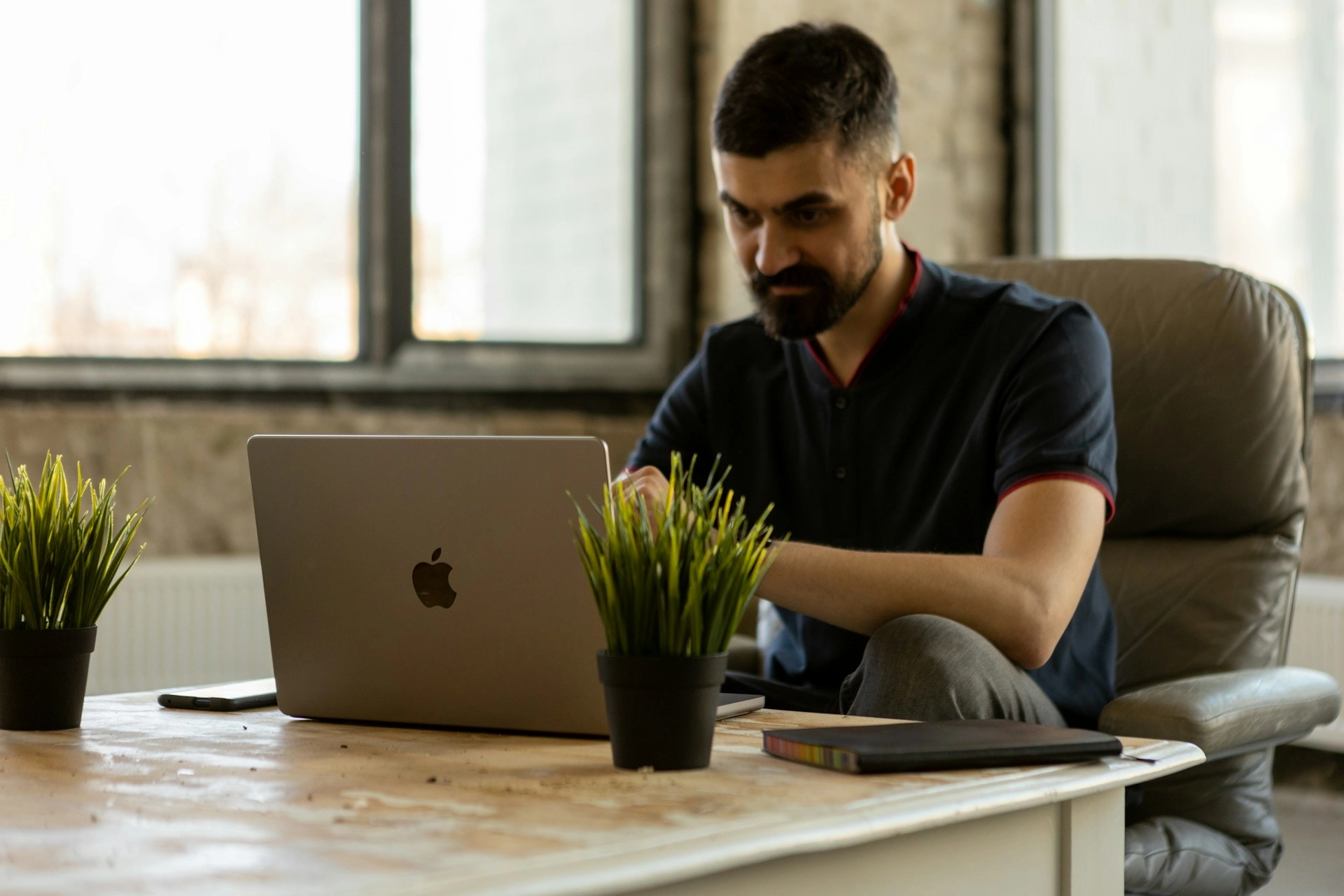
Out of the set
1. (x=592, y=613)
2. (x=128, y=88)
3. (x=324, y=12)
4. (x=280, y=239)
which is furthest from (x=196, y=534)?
(x=592, y=613)

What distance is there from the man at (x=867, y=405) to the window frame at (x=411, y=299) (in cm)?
139

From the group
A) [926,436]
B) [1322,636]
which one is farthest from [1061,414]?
[1322,636]

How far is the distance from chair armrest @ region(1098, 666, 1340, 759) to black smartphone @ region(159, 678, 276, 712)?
856mm

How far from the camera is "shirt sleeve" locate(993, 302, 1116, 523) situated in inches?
64.2

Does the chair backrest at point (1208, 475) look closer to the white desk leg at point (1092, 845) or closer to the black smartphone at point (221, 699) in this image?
the white desk leg at point (1092, 845)

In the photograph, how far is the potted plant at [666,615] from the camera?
3.27ft

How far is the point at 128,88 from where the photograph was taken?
10.2 feet

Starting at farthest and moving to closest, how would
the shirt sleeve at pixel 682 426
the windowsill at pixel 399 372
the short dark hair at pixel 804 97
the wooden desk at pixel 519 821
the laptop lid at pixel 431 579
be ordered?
the windowsill at pixel 399 372 → the shirt sleeve at pixel 682 426 → the short dark hair at pixel 804 97 → the laptop lid at pixel 431 579 → the wooden desk at pixel 519 821

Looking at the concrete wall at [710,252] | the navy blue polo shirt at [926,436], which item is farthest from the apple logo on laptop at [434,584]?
the concrete wall at [710,252]

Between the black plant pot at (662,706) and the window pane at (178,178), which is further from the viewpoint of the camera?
the window pane at (178,178)

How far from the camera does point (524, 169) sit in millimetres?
3469

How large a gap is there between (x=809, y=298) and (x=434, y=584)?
83 centimetres

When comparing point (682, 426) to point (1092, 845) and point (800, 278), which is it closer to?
point (800, 278)

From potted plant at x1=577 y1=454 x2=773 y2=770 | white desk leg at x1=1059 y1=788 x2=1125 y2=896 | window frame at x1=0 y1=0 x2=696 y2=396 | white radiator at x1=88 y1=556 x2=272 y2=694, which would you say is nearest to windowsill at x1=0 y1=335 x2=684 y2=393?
window frame at x1=0 y1=0 x2=696 y2=396
